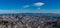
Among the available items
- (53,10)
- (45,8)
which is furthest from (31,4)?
(53,10)

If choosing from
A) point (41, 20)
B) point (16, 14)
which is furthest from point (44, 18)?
point (16, 14)

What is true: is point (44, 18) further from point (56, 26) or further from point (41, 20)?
point (56, 26)

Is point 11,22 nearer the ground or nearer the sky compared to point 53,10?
nearer the ground

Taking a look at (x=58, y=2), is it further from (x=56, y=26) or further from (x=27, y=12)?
(x=27, y=12)

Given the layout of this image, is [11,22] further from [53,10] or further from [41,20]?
[53,10]

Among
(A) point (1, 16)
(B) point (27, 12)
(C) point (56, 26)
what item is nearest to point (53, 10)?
(C) point (56, 26)

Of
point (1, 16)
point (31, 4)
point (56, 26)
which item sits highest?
point (31, 4)

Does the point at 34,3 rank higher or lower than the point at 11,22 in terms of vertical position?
higher
